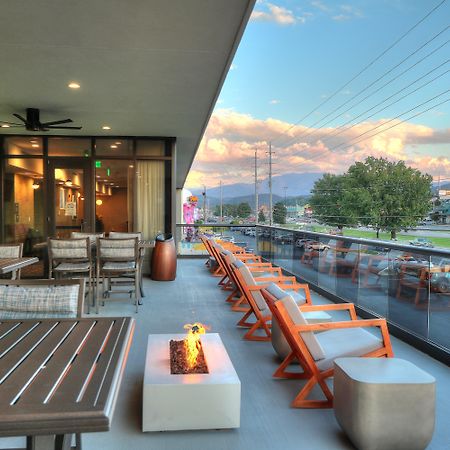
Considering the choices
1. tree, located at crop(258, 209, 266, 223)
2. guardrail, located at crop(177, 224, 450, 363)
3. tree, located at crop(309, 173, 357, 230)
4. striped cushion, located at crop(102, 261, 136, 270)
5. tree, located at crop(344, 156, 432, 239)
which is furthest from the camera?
tree, located at crop(309, 173, 357, 230)

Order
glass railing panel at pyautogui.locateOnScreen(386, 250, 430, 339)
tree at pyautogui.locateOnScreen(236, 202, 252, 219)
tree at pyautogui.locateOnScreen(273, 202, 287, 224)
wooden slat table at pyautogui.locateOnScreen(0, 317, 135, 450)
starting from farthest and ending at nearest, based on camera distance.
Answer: tree at pyautogui.locateOnScreen(236, 202, 252, 219) → tree at pyautogui.locateOnScreen(273, 202, 287, 224) → glass railing panel at pyautogui.locateOnScreen(386, 250, 430, 339) → wooden slat table at pyautogui.locateOnScreen(0, 317, 135, 450)

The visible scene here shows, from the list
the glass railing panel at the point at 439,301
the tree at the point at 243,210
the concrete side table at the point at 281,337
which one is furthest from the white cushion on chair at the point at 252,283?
the tree at the point at 243,210

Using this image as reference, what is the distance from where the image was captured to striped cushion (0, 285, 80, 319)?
2.37 meters

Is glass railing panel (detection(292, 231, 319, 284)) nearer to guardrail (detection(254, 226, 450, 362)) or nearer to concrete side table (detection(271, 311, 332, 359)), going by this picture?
guardrail (detection(254, 226, 450, 362))

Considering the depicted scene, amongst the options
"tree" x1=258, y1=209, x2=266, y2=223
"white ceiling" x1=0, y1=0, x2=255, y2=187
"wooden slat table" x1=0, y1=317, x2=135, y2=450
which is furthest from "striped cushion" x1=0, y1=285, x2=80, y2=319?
"tree" x1=258, y1=209, x2=266, y2=223

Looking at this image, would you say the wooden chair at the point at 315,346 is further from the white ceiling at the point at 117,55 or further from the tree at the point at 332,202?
the tree at the point at 332,202

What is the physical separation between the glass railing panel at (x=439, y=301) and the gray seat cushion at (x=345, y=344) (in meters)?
1.05

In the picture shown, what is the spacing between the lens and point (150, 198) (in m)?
9.23

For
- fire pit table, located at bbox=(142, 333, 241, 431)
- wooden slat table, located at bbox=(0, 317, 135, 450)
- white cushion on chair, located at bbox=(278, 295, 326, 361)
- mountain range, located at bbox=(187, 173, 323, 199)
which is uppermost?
mountain range, located at bbox=(187, 173, 323, 199)

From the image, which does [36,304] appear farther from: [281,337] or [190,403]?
[281,337]

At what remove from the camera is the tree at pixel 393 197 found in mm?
49438

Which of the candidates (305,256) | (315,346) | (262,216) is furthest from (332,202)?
(315,346)

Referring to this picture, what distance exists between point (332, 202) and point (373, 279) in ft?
190

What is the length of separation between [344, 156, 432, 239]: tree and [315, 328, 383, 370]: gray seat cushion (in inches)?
1866
